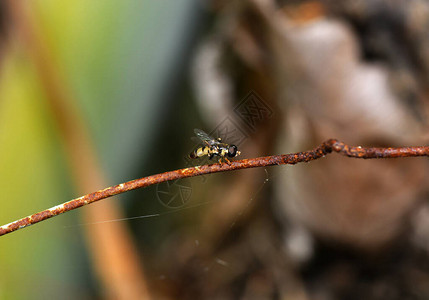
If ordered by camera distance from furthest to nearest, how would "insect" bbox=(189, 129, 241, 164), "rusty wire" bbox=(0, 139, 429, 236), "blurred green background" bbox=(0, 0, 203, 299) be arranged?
"blurred green background" bbox=(0, 0, 203, 299) → "insect" bbox=(189, 129, 241, 164) → "rusty wire" bbox=(0, 139, 429, 236)

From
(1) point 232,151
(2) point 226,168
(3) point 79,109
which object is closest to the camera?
(2) point 226,168

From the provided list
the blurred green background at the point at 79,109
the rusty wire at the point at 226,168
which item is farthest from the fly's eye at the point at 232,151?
the blurred green background at the point at 79,109

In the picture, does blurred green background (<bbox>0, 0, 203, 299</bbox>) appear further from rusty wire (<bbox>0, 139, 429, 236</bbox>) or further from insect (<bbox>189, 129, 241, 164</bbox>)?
rusty wire (<bbox>0, 139, 429, 236</bbox>)

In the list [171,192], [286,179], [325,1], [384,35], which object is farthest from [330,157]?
[171,192]

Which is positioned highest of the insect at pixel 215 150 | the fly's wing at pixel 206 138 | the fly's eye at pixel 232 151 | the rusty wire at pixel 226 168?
the rusty wire at pixel 226 168

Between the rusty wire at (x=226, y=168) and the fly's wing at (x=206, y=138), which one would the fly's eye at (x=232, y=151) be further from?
the rusty wire at (x=226, y=168)

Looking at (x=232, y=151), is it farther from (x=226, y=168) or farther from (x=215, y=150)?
(x=226, y=168)

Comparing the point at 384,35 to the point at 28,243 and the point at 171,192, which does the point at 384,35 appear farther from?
the point at 28,243

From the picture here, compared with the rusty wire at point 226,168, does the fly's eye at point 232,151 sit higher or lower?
lower

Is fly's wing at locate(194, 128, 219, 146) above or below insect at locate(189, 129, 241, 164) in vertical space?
above

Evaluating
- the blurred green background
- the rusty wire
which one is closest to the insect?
the rusty wire

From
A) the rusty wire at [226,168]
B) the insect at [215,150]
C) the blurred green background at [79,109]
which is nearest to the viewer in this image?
the rusty wire at [226,168]

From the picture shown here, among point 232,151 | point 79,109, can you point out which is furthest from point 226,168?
point 79,109
